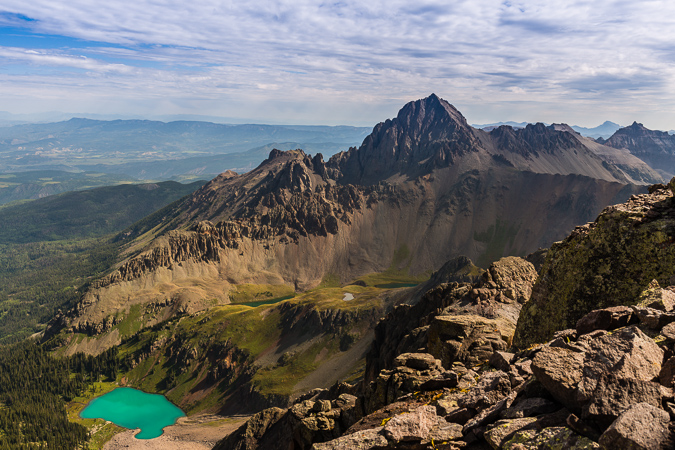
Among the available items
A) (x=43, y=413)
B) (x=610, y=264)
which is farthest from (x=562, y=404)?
(x=43, y=413)

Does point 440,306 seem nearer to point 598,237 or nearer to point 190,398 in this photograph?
point 598,237

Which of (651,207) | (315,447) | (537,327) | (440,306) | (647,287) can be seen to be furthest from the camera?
(440,306)

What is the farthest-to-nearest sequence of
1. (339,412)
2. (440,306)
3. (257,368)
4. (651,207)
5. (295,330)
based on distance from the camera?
(295,330) < (257,368) < (440,306) < (339,412) < (651,207)

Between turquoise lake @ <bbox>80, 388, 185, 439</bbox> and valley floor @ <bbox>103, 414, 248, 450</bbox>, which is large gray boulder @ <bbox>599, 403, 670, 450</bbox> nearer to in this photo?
valley floor @ <bbox>103, 414, 248, 450</bbox>

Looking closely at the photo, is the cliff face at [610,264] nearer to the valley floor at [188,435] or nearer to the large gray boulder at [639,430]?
the large gray boulder at [639,430]

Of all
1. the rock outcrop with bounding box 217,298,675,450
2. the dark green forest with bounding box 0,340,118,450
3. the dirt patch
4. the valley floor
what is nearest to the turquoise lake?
the valley floor

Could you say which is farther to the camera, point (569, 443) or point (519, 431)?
point (519, 431)

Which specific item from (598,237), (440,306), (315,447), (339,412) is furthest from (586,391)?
(440,306)
